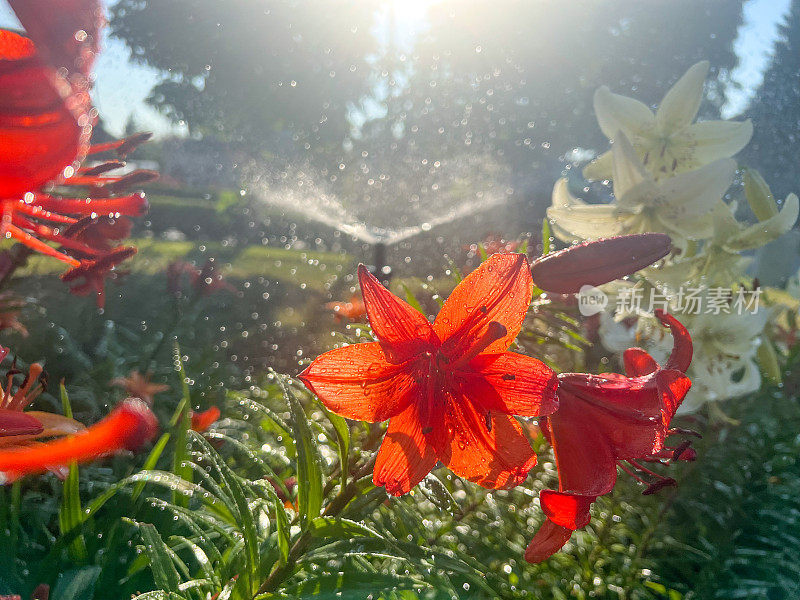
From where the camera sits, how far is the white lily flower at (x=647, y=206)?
0.50 m

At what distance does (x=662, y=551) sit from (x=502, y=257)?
2.31ft

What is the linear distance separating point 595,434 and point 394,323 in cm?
11

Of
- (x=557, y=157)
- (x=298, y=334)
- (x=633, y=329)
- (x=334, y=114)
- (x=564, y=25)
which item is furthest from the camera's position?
(x=564, y=25)

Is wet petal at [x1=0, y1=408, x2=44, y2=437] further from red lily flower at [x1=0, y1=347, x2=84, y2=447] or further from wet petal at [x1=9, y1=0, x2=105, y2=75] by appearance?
wet petal at [x1=9, y1=0, x2=105, y2=75]

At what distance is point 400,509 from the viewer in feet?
1.17

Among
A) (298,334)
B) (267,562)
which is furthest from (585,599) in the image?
(298,334)

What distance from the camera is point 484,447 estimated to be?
0.28 metres

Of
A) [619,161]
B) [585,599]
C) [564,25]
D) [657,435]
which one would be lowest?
[585,599]

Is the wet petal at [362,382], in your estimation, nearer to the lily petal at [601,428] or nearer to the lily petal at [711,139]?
the lily petal at [601,428]

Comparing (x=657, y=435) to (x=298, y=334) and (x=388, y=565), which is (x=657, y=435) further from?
(x=298, y=334)

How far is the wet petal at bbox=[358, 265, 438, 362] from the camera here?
26 cm

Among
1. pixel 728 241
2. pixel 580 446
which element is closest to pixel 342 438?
pixel 580 446

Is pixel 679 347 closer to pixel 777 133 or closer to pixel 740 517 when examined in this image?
pixel 740 517

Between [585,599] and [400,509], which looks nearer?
[400,509]
